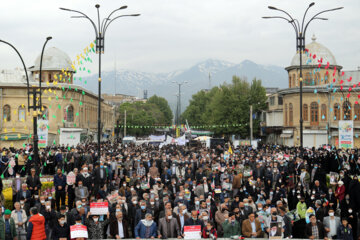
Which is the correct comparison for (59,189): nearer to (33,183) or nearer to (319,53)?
(33,183)

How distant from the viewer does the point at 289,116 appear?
56.1 meters

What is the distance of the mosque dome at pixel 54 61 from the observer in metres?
56.8

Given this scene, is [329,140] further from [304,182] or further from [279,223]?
[279,223]

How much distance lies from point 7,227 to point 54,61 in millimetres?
47727

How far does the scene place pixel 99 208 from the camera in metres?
13.0

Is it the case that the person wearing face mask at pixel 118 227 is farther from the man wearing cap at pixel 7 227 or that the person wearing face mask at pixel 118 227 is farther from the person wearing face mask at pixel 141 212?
the man wearing cap at pixel 7 227

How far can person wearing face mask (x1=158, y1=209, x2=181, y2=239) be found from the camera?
12531 mm

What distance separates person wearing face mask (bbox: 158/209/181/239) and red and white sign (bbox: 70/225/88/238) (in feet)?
7.03

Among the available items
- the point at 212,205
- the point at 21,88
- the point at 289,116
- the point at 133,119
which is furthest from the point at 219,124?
the point at 212,205

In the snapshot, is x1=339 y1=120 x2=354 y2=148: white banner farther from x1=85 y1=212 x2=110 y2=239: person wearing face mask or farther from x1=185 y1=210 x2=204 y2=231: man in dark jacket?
x1=85 y1=212 x2=110 y2=239: person wearing face mask

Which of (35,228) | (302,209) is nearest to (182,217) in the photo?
(302,209)

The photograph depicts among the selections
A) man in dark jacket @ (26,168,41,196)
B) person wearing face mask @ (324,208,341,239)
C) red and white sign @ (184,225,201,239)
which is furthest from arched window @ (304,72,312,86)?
red and white sign @ (184,225,201,239)

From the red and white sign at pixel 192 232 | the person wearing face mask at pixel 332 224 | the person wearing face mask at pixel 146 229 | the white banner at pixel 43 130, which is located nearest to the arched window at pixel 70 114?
the white banner at pixel 43 130

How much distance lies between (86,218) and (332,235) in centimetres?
668
